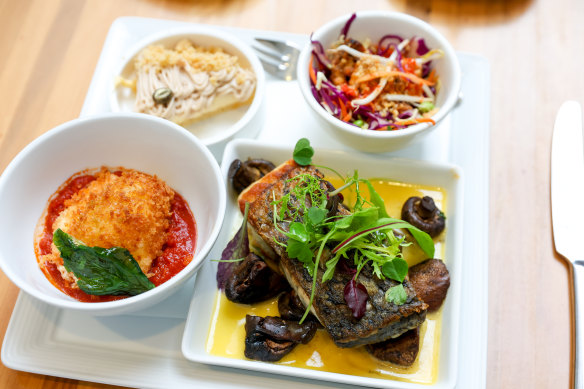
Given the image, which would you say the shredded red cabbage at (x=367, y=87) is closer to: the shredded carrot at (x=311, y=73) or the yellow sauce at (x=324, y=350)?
the shredded carrot at (x=311, y=73)

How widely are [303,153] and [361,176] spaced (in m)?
0.34

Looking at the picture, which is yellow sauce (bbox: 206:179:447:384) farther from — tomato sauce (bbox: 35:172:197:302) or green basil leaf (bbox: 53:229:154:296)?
green basil leaf (bbox: 53:229:154:296)

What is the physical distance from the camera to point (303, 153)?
2322 mm

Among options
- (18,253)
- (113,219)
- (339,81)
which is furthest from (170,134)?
(339,81)

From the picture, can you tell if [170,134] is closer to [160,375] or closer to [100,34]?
[160,375]

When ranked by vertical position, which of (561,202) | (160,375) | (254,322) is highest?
(561,202)

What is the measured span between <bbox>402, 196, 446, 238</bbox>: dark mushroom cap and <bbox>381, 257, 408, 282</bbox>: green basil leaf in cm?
30

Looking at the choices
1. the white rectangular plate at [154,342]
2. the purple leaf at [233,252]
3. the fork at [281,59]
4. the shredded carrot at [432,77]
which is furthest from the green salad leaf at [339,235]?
the fork at [281,59]

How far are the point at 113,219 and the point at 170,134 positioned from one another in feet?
1.38

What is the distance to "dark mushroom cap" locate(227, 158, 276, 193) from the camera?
2.38 m

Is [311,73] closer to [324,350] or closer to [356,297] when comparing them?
[356,297]

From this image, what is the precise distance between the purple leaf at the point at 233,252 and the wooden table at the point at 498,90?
77 cm

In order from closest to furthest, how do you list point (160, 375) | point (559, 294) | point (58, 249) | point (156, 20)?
point (58, 249) < point (160, 375) < point (559, 294) < point (156, 20)

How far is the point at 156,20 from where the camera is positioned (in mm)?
3035
